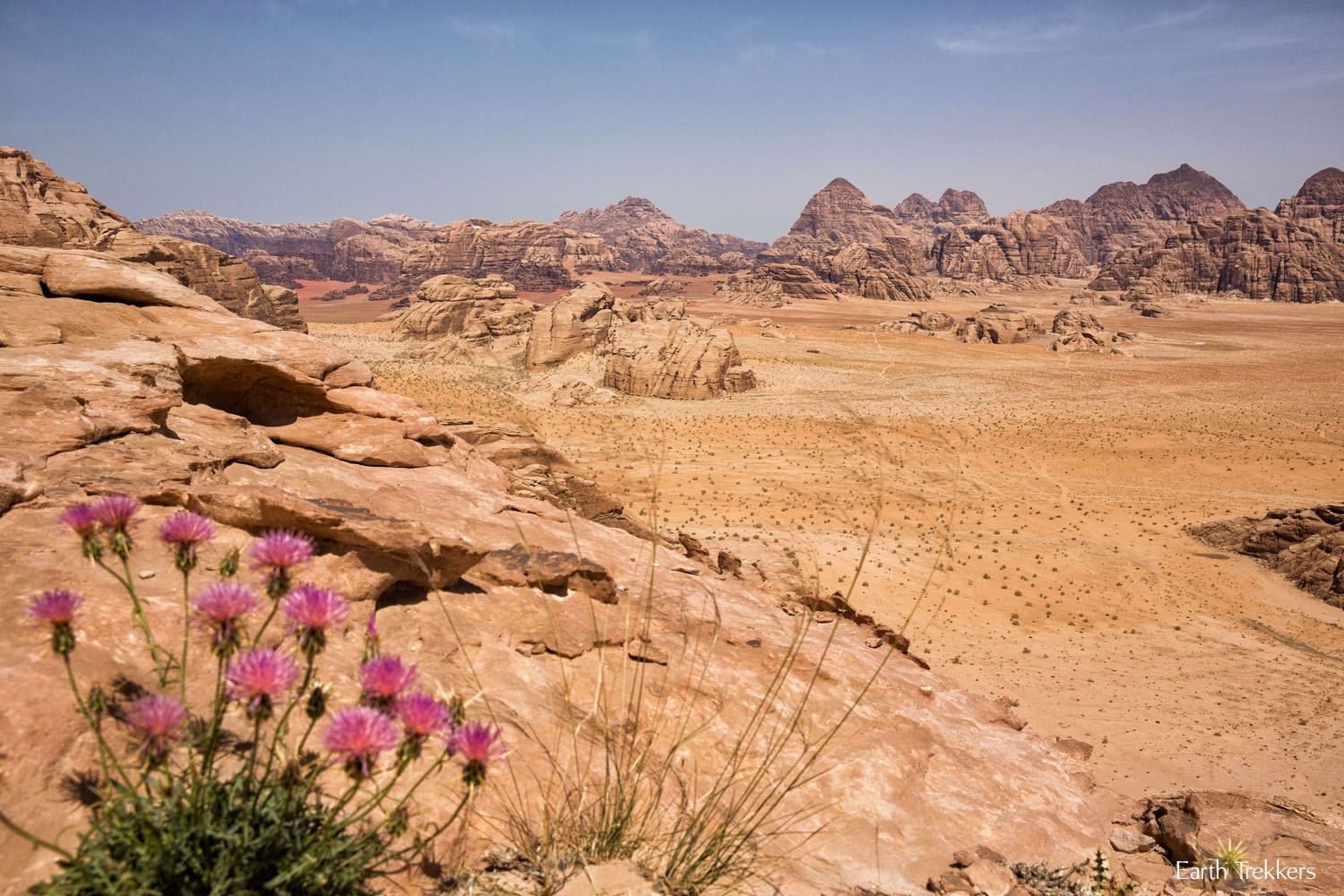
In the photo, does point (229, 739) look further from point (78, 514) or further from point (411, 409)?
point (411, 409)

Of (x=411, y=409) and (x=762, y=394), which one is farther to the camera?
(x=762, y=394)

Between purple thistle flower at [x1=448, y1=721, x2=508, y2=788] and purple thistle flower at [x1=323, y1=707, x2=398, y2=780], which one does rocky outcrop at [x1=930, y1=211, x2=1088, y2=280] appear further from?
purple thistle flower at [x1=323, y1=707, x2=398, y2=780]

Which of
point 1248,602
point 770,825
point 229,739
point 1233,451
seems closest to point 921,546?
point 1248,602

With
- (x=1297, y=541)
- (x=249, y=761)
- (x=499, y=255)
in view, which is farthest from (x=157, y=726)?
(x=499, y=255)

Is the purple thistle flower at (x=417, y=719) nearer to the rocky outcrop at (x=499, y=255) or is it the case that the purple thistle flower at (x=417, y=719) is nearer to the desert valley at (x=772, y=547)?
the desert valley at (x=772, y=547)

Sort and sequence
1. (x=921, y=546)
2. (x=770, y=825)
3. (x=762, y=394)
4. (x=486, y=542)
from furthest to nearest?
(x=762, y=394) < (x=921, y=546) < (x=486, y=542) < (x=770, y=825)

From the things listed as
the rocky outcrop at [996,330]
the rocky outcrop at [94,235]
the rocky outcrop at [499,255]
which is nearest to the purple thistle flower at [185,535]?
the rocky outcrop at [94,235]

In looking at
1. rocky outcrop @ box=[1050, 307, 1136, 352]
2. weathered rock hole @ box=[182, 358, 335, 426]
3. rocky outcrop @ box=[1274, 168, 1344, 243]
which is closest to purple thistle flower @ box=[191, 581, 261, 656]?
weathered rock hole @ box=[182, 358, 335, 426]
